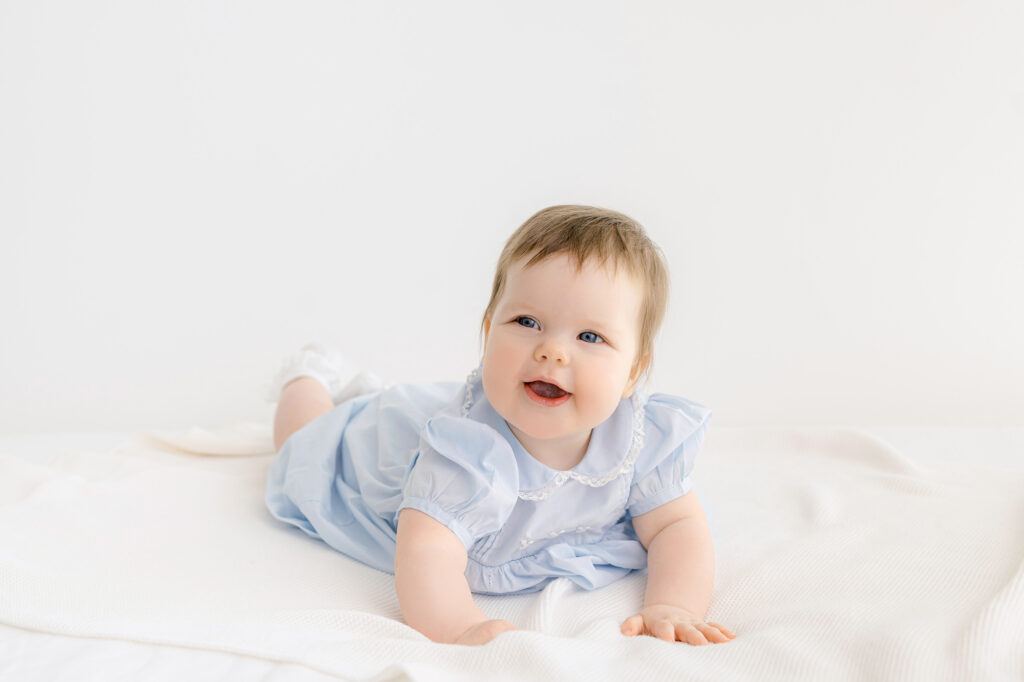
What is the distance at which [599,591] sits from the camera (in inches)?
48.8

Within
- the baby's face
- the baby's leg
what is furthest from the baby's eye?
the baby's leg

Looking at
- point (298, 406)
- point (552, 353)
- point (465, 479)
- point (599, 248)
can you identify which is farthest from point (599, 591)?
point (298, 406)

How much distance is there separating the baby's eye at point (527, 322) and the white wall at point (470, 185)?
1241mm

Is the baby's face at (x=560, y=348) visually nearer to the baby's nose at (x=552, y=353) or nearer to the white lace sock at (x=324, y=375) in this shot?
the baby's nose at (x=552, y=353)

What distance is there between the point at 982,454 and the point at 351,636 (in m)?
1.46

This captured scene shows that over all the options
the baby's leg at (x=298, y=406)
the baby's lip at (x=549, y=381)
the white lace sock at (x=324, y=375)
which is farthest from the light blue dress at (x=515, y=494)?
the white lace sock at (x=324, y=375)

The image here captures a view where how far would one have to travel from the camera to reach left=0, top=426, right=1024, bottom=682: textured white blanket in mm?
947

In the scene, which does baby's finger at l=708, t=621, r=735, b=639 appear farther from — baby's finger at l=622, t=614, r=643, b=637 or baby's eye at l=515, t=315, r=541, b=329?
baby's eye at l=515, t=315, r=541, b=329

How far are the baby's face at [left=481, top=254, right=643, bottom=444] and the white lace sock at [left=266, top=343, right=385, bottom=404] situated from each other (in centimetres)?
74

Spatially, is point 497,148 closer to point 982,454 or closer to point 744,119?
point 744,119

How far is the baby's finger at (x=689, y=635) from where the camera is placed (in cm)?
104

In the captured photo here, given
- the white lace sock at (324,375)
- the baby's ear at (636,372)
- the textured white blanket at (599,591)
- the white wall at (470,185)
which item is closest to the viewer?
the textured white blanket at (599,591)

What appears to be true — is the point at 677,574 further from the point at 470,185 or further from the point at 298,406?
the point at 470,185

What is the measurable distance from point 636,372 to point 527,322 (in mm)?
192
